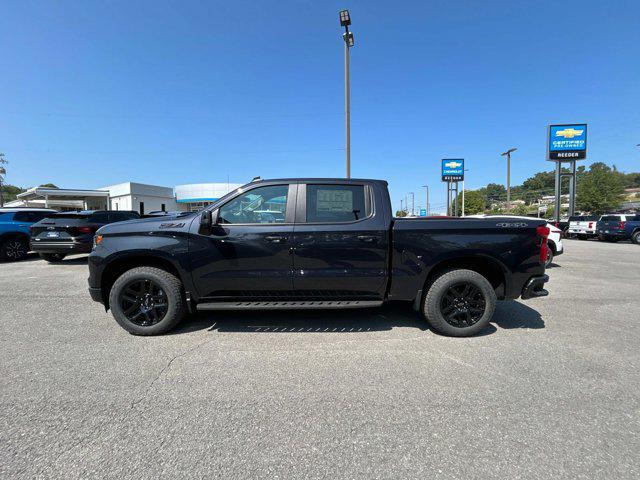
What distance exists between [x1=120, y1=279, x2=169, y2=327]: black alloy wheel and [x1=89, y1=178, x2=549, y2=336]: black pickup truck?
12 mm

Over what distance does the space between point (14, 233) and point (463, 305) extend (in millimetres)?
13036

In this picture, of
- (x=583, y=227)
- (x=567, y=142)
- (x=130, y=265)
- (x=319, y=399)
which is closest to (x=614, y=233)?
(x=583, y=227)

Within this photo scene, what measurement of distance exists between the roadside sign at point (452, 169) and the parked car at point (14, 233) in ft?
134

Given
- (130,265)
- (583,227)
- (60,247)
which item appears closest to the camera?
(130,265)

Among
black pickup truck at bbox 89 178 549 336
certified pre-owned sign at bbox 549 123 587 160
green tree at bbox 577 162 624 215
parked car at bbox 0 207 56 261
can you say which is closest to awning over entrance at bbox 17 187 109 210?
parked car at bbox 0 207 56 261

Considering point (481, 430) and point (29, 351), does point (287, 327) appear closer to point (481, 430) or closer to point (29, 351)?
point (481, 430)

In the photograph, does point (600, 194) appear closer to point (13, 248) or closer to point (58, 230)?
point (58, 230)

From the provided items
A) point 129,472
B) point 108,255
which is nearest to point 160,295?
point 108,255

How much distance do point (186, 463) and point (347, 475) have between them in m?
1.01

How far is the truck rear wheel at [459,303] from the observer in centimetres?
377

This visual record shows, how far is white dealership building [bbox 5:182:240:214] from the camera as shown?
36.5 m

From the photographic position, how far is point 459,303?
383 centimetres

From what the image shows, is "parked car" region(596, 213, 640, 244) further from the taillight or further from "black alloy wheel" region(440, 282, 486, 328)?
"black alloy wheel" region(440, 282, 486, 328)

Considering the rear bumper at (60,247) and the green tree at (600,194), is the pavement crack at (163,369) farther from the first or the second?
the green tree at (600,194)
